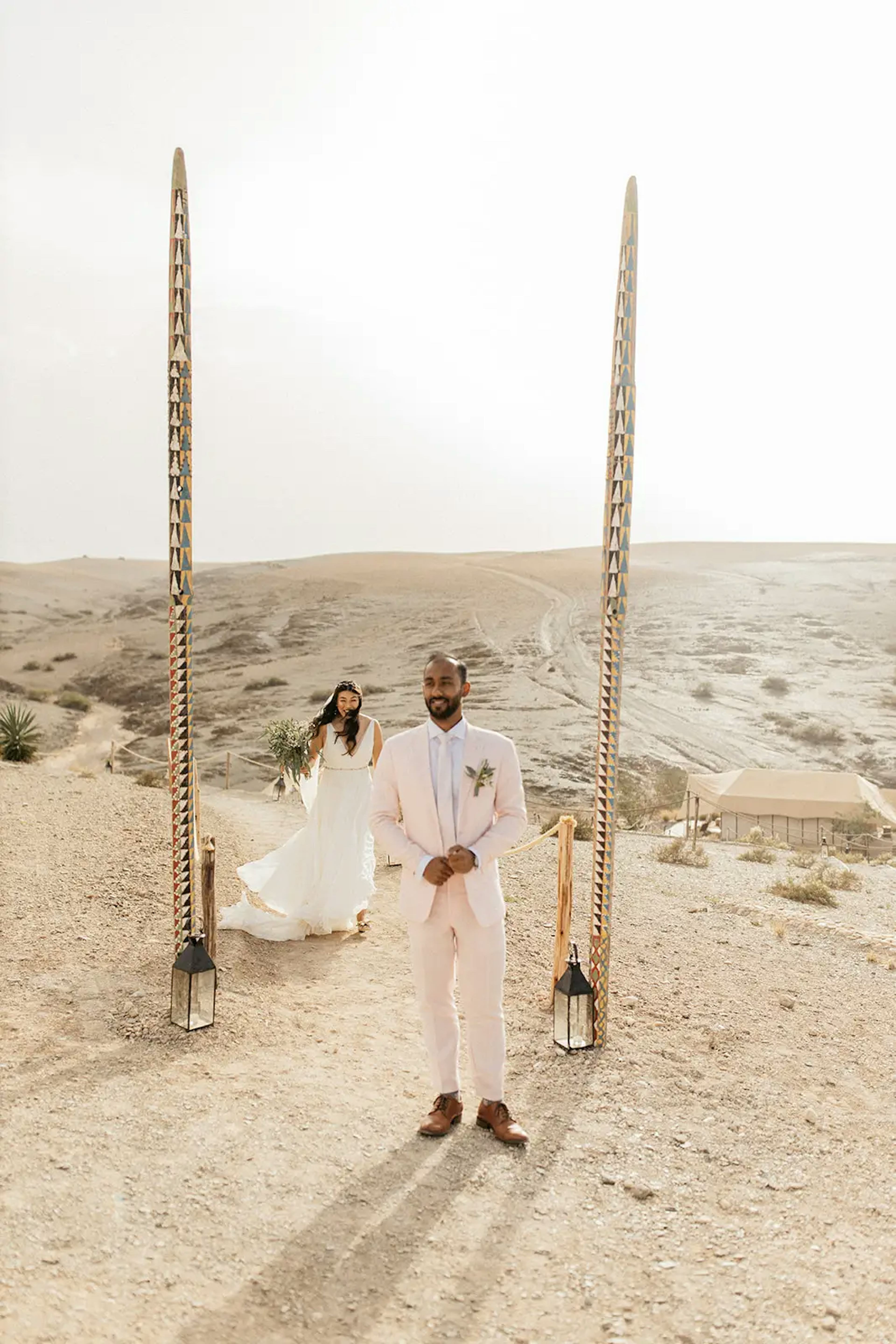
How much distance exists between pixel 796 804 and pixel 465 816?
17900 mm

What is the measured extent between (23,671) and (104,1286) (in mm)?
49008

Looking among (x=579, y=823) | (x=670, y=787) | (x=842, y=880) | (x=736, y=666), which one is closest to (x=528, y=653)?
(x=736, y=666)

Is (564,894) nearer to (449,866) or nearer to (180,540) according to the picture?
(449,866)

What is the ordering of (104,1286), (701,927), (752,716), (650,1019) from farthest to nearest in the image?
(752,716) < (701,927) < (650,1019) < (104,1286)

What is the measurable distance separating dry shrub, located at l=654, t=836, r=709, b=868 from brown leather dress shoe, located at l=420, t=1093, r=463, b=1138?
9.28 m

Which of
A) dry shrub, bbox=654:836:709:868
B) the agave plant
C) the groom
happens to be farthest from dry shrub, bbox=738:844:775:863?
the agave plant

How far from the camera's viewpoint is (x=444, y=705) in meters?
4.31

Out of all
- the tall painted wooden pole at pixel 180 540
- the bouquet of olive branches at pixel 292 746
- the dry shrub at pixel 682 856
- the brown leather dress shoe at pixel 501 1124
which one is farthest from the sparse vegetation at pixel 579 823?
the brown leather dress shoe at pixel 501 1124

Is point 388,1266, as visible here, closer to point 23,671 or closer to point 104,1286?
point 104,1286

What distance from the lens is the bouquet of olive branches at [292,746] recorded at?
8.72 metres

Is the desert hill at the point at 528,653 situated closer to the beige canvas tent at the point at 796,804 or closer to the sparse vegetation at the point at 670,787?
the sparse vegetation at the point at 670,787

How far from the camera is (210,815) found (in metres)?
15.0

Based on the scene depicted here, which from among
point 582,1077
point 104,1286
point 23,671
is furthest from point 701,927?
point 23,671

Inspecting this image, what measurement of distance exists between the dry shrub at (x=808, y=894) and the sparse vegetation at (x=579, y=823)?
2428 mm
